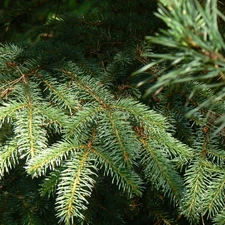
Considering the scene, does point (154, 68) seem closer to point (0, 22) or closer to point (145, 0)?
point (145, 0)

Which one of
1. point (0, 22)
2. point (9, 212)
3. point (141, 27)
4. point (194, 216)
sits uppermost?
point (141, 27)

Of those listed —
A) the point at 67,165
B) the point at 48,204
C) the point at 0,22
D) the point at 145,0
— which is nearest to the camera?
the point at 67,165

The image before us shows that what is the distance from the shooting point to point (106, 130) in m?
1.05

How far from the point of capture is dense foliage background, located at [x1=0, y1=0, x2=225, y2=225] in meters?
1.03

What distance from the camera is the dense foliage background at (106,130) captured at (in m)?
1.03

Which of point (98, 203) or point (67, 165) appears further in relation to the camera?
point (98, 203)

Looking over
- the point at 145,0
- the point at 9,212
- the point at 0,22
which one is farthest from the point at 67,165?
the point at 0,22

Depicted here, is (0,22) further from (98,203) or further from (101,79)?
(98,203)

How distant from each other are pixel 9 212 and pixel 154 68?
2.16ft

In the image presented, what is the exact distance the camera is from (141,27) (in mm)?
1459

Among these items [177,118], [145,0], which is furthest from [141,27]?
[177,118]

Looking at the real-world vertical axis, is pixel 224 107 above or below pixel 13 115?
above

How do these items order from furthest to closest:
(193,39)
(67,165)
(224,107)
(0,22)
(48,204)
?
1. (0,22)
2. (48,204)
3. (224,107)
4. (67,165)
5. (193,39)

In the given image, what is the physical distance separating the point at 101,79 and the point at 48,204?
0.44 metres
